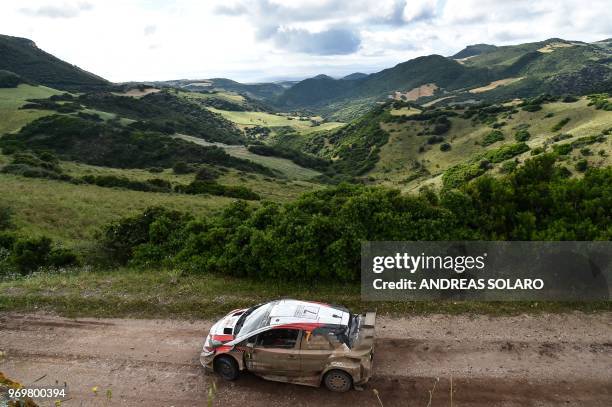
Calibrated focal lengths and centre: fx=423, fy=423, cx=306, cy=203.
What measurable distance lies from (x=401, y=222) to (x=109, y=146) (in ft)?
265

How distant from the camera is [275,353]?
8828 mm

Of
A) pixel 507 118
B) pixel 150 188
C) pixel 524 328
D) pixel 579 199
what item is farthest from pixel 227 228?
pixel 507 118

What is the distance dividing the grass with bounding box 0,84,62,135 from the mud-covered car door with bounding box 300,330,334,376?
9358cm

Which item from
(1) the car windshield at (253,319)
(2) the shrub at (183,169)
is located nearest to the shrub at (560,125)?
(2) the shrub at (183,169)

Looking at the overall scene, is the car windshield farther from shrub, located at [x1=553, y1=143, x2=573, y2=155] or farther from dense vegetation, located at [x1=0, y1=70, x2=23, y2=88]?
dense vegetation, located at [x1=0, y1=70, x2=23, y2=88]

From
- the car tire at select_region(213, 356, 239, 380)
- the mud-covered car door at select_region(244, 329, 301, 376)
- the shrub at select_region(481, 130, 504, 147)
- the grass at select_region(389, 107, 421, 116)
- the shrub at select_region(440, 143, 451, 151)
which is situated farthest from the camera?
the grass at select_region(389, 107, 421, 116)

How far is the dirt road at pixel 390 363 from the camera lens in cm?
865

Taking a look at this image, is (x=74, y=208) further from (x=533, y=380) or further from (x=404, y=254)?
(x=533, y=380)

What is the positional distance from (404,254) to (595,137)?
1415 inches

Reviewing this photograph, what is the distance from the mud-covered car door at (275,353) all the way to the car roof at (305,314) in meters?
0.24

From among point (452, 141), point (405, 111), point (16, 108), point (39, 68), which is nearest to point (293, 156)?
point (452, 141)

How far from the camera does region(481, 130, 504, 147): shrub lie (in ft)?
271

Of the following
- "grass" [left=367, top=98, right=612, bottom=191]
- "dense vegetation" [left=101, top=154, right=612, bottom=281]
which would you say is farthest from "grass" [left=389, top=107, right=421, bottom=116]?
"dense vegetation" [left=101, top=154, right=612, bottom=281]

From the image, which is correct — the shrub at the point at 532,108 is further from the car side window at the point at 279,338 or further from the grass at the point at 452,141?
the car side window at the point at 279,338
